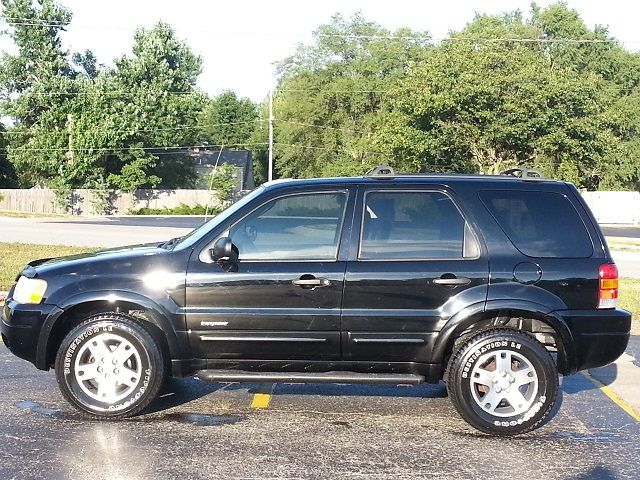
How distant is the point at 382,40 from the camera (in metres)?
59.8

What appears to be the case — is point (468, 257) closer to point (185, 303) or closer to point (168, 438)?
point (185, 303)

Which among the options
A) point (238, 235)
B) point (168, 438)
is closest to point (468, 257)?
point (238, 235)

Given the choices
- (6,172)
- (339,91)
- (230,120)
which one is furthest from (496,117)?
(230,120)

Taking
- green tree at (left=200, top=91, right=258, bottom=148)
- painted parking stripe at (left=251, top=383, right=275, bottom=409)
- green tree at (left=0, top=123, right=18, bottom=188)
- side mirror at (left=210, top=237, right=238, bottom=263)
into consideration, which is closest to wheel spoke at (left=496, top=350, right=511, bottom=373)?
painted parking stripe at (left=251, top=383, right=275, bottom=409)

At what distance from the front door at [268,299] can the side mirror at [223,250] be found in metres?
0.08

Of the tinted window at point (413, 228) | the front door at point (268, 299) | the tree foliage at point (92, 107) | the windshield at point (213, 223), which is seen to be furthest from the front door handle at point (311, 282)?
the tree foliage at point (92, 107)

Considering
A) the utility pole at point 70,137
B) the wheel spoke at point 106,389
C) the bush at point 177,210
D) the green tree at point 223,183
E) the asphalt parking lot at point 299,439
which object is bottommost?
the asphalt parking lot at point 299,439

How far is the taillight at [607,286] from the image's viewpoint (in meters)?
5.49

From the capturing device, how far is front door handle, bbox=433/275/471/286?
5.44 metres

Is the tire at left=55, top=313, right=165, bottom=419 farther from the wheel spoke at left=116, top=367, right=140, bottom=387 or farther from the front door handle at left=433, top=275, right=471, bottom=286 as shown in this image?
the front door handle at left=433, top=275, right=471, bottom=286

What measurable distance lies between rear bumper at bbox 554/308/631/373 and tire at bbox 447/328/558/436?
25 cm

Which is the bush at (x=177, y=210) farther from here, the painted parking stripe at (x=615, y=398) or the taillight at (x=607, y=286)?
the taillight at (x=607, y=286)

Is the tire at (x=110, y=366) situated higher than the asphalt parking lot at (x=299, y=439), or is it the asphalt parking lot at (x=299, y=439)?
the tire at (x=110, y=366)

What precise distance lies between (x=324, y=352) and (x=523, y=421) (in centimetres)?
150
